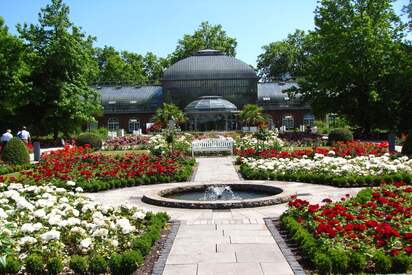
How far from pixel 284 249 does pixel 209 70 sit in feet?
151

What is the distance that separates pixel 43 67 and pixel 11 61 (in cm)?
341

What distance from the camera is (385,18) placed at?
112 ft

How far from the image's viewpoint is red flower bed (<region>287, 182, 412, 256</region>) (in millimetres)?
7031

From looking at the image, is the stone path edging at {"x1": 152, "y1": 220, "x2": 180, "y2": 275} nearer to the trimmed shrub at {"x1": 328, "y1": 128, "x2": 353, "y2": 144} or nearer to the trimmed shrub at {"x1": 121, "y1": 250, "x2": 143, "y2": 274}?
the trimmed shrub at {"x1": 121, "y1": 250, "x2": 143, "y2": 274}

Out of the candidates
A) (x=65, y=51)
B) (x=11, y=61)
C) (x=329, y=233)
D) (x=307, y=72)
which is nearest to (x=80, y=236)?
(x=329, y=233)

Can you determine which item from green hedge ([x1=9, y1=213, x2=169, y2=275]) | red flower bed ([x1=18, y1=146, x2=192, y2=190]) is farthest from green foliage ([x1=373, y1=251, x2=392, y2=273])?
red flower bed ([x1=18, y1=146, x2=192, y2=190])

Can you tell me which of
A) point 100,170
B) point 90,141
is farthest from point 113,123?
point 100,170

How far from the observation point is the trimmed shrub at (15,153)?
67.4 feet

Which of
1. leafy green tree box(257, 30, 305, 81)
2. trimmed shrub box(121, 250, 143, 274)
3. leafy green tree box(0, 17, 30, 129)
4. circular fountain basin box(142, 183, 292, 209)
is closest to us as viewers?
trimmed shrub box(121, 250, 143, 274)

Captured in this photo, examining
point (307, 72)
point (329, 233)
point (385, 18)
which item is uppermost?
point (385, 18)

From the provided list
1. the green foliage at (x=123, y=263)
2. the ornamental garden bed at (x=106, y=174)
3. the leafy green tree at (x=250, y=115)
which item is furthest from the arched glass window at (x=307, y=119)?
the green foliage at (x=123, y=263)

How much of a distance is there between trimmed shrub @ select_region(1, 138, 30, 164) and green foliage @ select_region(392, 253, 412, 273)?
17.2 metres

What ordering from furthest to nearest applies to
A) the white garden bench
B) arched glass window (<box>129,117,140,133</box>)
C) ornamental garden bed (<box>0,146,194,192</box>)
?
arched glass window (<box>129,117,140,133</box>) < the white garden bench < ornamental garden bed (<box>0,146,194,192</box>)

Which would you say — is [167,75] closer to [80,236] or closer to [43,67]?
[43,67]
